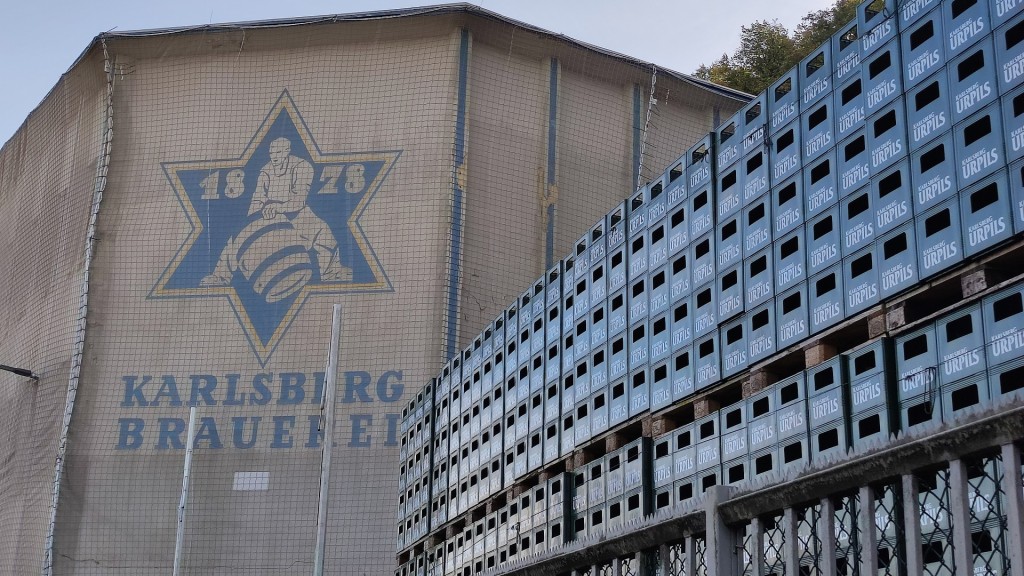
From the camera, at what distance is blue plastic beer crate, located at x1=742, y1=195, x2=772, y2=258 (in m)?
10.4

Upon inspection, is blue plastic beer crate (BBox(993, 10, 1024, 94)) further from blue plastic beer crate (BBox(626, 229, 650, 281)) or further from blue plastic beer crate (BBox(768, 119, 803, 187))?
blue plastic beer crate (BBox(626, 229, 650, 281))

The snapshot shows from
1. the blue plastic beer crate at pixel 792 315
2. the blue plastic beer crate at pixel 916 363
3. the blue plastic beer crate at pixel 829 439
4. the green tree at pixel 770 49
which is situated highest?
the green tree at pixel 770 49

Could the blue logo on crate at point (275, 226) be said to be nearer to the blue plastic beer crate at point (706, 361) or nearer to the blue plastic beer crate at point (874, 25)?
the blue plastic beer crate at point (706, 361)

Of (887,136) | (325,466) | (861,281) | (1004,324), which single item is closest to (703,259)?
(861,281)

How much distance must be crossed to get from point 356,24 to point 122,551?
1123 cm

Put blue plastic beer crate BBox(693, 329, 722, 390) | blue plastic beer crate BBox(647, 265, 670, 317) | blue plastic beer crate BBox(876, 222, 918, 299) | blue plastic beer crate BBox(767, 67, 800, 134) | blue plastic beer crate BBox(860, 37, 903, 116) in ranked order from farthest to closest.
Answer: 1. blue plastic beer crate BBox(647, 265, 670, 317)
2. blue plastic beer crate BBox(693, 329, 722, 390)
3. blue plastic beer crate BBox(767, 67, 800, 134)
4. blue plastic beer crate BBox(860, 37, 903, 116)
5. blue plastic beer crate BBox(876, 222, 918, 299)

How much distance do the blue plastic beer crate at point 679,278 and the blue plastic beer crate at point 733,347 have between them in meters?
0.80

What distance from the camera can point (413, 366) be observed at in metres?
24.0

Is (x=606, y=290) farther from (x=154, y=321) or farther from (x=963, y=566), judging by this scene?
(x=154, y=321)

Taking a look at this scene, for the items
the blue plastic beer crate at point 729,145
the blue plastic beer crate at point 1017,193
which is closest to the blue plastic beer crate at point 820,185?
the blue plastic beer crate at point 729,145

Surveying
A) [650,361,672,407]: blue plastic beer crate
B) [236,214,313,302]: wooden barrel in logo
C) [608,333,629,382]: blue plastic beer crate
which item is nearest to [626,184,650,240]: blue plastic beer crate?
[608,333,629,382]: blue plastic beer crate

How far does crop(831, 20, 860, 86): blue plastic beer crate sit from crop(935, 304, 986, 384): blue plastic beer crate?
2.49 m

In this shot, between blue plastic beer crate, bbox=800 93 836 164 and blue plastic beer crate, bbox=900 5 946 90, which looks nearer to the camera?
blue plastic beer crate, bbox=900 5 946 90

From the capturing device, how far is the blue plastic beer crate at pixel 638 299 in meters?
12.2
